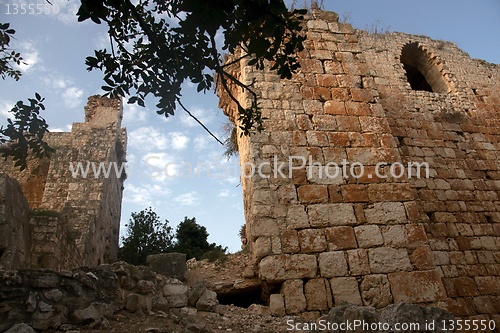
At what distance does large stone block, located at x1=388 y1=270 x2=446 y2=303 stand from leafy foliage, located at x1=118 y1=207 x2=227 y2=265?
8263 millimetres

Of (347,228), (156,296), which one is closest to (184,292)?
(156,296)

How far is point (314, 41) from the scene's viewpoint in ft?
18.2

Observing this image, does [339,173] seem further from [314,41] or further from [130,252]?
[130,252]

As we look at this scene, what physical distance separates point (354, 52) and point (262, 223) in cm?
322

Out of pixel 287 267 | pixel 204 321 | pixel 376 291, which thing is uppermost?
pixel 287 267

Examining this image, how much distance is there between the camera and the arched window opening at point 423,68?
8617mm

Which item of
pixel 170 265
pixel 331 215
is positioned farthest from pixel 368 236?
pixel 170 265

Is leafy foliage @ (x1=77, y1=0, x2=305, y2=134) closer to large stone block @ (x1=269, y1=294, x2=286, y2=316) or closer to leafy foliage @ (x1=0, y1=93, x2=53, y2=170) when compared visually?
leafy foliage @ (x1=0, y1=93, x2=53, y2=170)

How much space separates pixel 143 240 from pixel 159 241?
669 mm

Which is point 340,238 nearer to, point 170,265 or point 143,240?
point 170,265

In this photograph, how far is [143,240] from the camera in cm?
1331

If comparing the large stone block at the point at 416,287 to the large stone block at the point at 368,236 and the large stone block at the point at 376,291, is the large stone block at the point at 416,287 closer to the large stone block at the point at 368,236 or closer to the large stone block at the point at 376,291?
the large stone block at the point at 376,291

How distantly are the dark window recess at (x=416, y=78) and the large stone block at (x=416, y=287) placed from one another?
654 cm

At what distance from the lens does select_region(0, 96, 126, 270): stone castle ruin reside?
6.51 m
